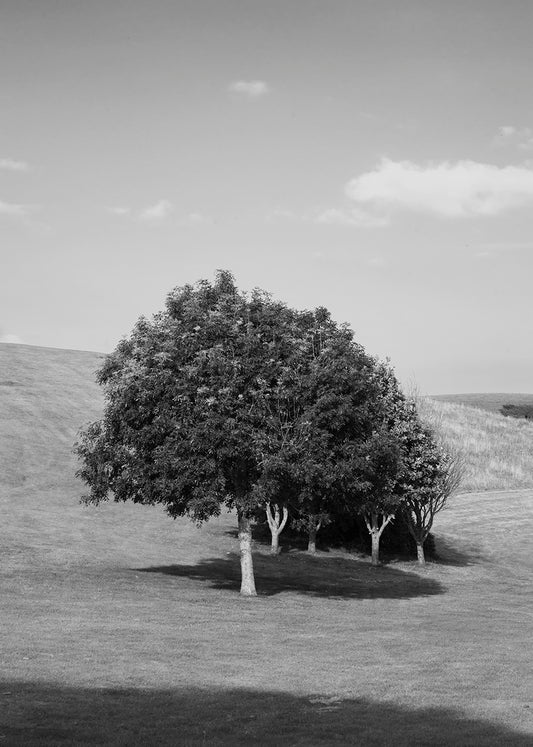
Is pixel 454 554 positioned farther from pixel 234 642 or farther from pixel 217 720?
pixel 217 720

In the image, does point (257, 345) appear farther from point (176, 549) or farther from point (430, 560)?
point (430, 560)

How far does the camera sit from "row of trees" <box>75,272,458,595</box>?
4166cm

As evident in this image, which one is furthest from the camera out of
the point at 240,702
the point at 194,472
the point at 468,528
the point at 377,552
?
the point at 468,528

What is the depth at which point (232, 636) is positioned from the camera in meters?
33.7

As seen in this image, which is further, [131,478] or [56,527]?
[56,527]

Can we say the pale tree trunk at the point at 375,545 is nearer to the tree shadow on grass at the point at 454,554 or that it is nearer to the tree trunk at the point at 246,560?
the tree shadow on grass at the point at 454,554

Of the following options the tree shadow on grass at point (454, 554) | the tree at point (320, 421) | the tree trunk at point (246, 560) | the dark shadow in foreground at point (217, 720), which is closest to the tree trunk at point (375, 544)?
the tree shadow on grass at point (454, 554)

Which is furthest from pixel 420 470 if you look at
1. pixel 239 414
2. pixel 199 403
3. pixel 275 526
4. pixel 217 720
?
pixel 217 720

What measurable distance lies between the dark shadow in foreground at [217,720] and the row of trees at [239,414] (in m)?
18.6

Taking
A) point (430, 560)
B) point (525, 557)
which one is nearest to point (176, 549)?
point (430, 560)

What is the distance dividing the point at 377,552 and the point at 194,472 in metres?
29.1

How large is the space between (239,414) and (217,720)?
22215 mm

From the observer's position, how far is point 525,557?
70.6 meters

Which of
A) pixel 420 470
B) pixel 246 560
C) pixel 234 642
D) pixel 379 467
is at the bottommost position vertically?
pixel 234 642
